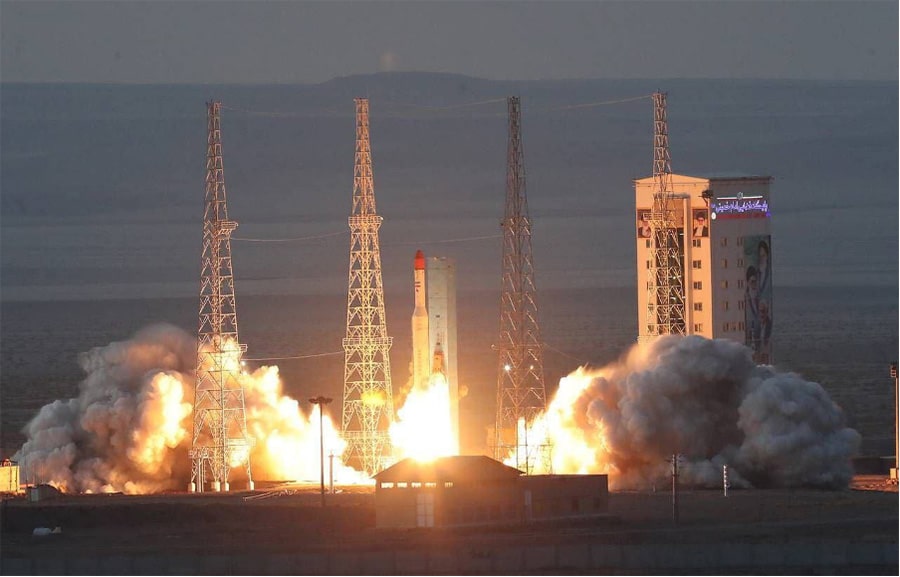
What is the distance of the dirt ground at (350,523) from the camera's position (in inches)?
2517

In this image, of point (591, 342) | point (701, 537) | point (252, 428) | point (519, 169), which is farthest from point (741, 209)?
point (591, 342)

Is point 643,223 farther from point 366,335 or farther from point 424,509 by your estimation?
point 424,509

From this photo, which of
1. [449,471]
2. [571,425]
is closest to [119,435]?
[571,425]

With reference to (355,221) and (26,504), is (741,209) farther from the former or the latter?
(26,504)

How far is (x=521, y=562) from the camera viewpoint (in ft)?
192

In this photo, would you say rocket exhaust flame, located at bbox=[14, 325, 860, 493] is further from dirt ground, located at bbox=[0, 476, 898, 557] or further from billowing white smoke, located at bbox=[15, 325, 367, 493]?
dirt ground, located at bbox=[0, 476, 898, 557]

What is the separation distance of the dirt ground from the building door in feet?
4.09

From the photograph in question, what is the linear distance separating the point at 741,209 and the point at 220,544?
35.9 m

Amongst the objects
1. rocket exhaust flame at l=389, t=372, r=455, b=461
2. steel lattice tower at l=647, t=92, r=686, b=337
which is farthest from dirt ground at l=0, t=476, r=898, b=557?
steel lattice tower at l=647, t=92, r=686, b=337

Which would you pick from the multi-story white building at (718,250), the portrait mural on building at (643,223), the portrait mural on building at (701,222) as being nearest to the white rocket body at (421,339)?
the multi-story white building at (718,250)

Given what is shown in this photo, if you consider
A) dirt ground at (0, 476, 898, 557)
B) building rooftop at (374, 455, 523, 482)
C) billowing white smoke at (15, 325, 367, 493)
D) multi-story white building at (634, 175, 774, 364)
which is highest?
multi-story white building at (634, 175, 774, 364)

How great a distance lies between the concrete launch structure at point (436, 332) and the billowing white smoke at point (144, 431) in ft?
13.8

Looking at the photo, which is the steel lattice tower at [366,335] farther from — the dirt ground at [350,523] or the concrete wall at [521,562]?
the concrete wall at [521,562]

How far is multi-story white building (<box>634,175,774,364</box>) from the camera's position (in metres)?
93.3
